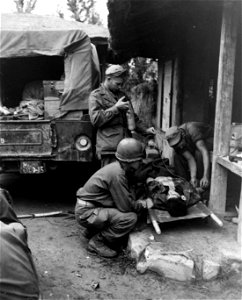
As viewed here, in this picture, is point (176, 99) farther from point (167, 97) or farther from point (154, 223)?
point (154, 223)

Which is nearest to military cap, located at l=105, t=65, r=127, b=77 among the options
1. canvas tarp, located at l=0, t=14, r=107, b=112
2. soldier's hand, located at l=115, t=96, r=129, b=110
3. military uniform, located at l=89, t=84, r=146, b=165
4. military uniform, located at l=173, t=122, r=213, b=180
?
military uniform, located at l=89, t=84, r=146, b=165

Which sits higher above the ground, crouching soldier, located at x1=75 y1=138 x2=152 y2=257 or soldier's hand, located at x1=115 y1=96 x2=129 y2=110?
soldier's hand, located at x1=115 y1=96 x2=129 y2=110

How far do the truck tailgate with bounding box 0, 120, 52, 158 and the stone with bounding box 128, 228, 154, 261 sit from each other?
1931 mm

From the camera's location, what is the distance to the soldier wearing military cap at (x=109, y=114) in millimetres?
5391

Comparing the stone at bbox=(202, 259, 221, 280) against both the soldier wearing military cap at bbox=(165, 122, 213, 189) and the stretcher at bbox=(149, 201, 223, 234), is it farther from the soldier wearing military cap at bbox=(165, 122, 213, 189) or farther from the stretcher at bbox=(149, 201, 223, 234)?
the soldier wearing military cap at bbox=(165, 122, 213, 189)

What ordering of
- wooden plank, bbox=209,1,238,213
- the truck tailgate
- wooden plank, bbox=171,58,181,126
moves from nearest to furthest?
wooden plank, bbox=209,1,238,213
the truck tailgate
wooden plank, bbox=171,58,181,126

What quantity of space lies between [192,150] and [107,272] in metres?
2.43

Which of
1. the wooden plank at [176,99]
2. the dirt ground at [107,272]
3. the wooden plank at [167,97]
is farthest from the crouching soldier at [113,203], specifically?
the wooden plank at [167,97]

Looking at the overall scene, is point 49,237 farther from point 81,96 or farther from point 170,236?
point 81,96

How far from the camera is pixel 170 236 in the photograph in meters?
4.35

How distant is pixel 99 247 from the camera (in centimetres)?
449

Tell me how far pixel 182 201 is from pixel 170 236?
400mm

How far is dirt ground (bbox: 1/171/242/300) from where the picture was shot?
144 inches

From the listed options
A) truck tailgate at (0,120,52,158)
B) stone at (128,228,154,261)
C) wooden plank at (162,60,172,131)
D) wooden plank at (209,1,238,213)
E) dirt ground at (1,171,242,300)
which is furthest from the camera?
wooden plank at (162,60,172,131)
